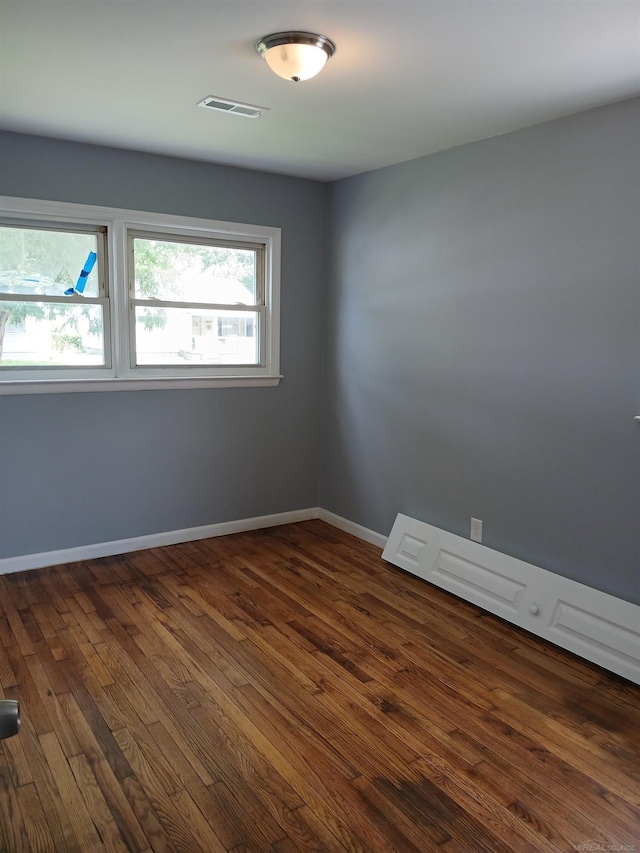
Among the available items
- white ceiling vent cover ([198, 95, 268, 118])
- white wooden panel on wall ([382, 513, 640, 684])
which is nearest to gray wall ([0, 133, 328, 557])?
white ceiling vent cover ([198, 95, 268, 118])

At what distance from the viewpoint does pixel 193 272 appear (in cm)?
421

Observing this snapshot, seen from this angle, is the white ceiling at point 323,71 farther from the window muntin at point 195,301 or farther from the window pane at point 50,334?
the window pane at point 50,334

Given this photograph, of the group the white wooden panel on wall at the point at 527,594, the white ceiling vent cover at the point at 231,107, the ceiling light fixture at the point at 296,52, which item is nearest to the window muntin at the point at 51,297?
the white ceiling vent cover at the point at 231,107

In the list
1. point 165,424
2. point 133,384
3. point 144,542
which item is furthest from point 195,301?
point 144,542

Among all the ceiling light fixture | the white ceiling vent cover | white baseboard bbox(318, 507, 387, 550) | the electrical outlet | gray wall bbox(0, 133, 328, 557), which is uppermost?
the white ceiling vent cover

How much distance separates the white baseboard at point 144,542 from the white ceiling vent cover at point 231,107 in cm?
262

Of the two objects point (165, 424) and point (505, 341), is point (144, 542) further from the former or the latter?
point (505, 341)

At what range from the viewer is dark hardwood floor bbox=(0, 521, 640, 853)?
1.90 meters

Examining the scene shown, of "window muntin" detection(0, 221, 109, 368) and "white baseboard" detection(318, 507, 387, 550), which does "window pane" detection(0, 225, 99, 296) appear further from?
"white baseboard" detection(318, 507, 387, 550)

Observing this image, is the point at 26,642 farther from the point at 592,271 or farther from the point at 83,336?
the point at 592,271

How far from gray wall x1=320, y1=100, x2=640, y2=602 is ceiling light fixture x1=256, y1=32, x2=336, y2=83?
134 cm

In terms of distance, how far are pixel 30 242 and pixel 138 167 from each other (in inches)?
31.1

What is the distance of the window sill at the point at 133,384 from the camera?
362 centimetres

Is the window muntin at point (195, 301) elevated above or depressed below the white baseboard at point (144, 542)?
above
